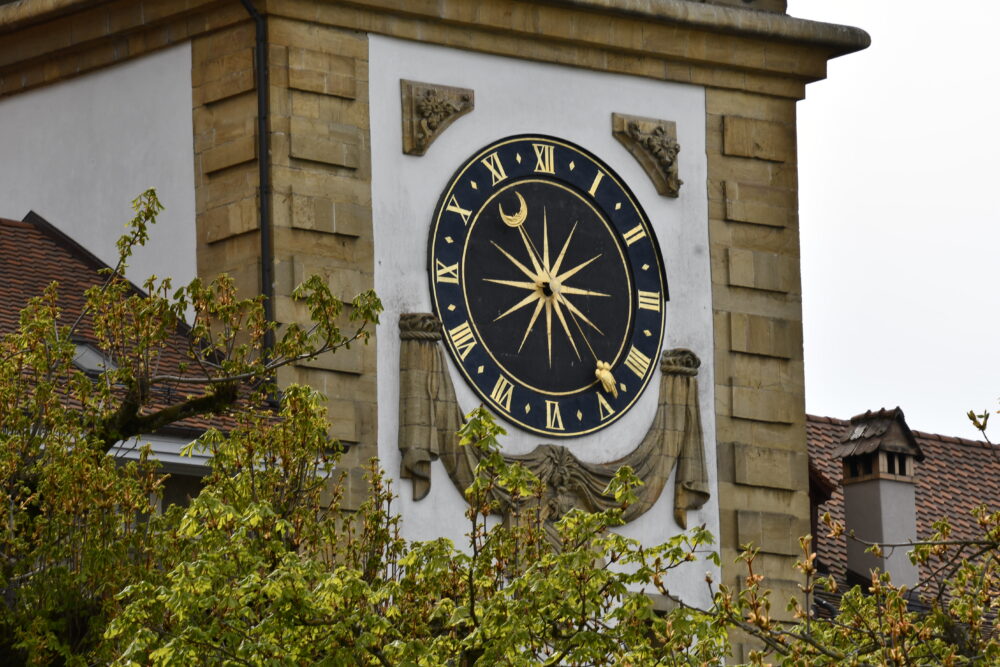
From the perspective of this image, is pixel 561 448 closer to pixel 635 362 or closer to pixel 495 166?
pixel 635 362

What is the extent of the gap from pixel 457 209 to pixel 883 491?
29.4 ft

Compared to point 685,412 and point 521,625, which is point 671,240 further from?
point 521,625

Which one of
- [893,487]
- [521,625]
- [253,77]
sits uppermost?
[253,77]

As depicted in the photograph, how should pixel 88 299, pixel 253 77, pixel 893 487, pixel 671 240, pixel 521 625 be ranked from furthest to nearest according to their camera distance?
pixel 893 487, pixel 671 240, pixel 253 77, pixel 88 299, pixel 521 625

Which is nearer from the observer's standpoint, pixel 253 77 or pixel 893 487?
pixel 253 77

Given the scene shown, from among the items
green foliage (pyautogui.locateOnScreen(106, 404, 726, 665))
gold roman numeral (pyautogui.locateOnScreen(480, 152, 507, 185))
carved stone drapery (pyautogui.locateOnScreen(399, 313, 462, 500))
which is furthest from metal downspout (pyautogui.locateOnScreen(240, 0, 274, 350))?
green foliage (pyautogui.locateOnScreen(106, 404, 726, 665))

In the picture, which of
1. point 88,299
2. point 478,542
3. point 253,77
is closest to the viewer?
point 88,299

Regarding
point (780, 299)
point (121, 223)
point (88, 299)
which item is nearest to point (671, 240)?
point (780, 299)

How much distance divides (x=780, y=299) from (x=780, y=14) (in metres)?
2.71

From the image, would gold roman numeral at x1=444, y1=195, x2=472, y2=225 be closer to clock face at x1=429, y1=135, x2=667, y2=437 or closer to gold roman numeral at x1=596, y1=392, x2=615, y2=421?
clock face at x1=429, y1=135, x2=667, y2=437

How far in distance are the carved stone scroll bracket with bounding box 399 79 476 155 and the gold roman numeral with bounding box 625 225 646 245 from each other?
2.03m

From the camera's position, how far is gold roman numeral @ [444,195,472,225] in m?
27.2

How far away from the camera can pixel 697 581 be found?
2809cm

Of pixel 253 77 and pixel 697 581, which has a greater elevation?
pixel 253 77
